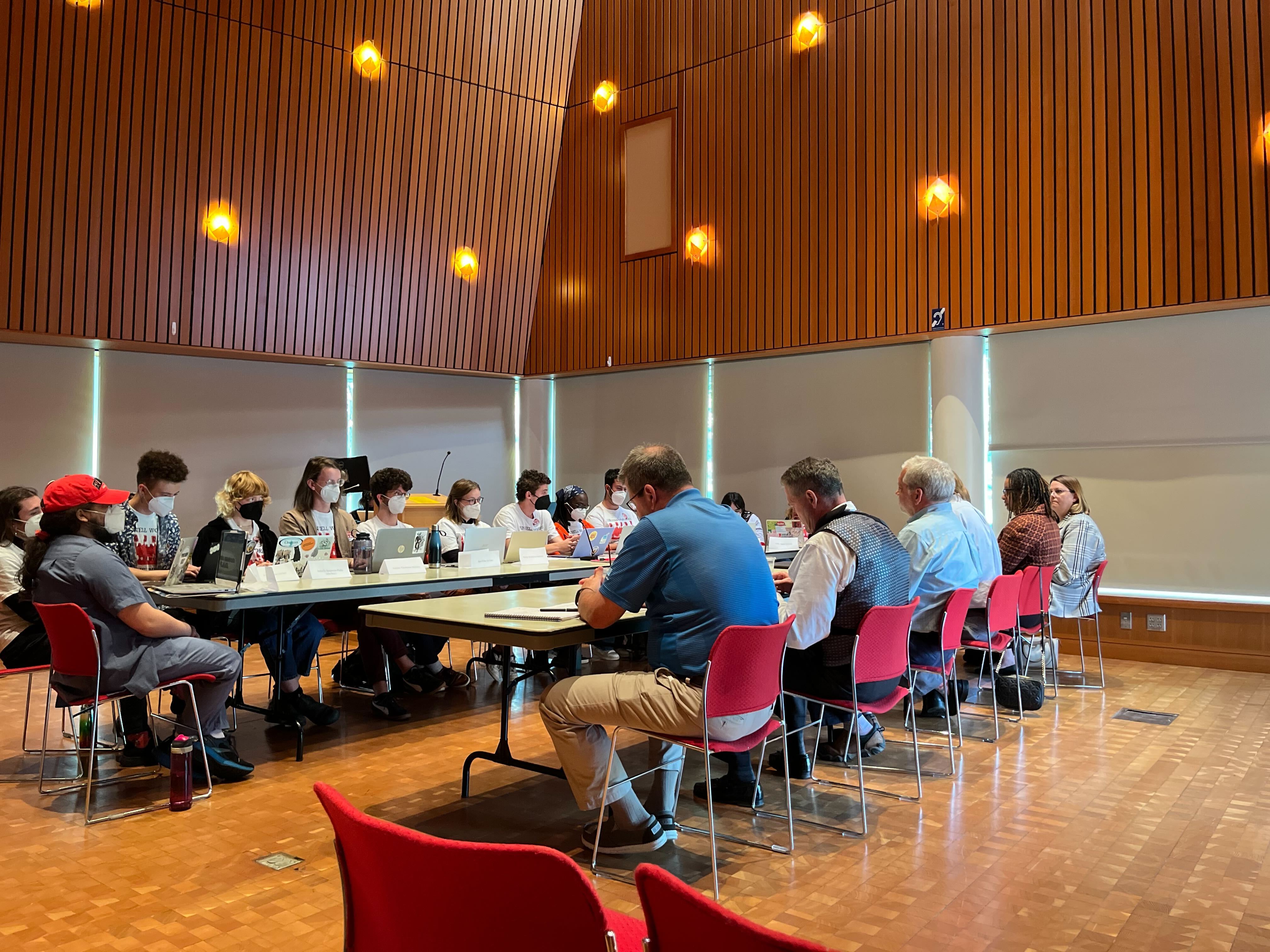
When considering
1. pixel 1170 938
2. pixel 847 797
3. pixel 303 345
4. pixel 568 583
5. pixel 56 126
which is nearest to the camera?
pixel 1170 938

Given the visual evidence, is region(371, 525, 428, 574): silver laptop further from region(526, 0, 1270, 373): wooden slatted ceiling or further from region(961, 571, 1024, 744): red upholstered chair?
Answer: region(526, 0, 1270, 373): wooden slatted ceiling

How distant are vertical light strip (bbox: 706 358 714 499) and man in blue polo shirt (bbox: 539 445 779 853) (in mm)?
6514

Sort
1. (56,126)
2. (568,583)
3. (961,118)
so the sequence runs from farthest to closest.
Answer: (961,118) < (56,126) < (568,583)

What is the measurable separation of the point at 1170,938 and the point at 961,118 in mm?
6637

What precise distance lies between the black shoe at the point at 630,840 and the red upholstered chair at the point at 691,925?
7.79ft

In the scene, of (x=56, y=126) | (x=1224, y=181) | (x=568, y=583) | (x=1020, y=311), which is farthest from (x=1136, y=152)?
(x=56, y=126)

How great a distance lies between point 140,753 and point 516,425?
23.2 ft

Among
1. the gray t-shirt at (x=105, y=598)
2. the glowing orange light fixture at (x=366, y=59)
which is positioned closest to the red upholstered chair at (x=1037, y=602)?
the gray t-shirt at (x=105, y=598)

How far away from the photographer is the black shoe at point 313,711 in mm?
4859

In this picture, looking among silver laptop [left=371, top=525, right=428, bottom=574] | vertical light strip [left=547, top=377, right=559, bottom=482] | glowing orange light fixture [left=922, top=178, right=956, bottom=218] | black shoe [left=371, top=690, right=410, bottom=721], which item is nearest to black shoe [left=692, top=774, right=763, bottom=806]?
black shoe [left=371, top=690, right=410, bottom=721]

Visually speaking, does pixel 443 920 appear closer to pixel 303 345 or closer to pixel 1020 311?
pixel 1020 311

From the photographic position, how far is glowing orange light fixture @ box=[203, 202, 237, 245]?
26.3ft

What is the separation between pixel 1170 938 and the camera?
8.57 feet

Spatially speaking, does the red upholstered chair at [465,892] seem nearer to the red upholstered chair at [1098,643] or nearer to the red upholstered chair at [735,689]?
the red upholstered chair at [735,689]
